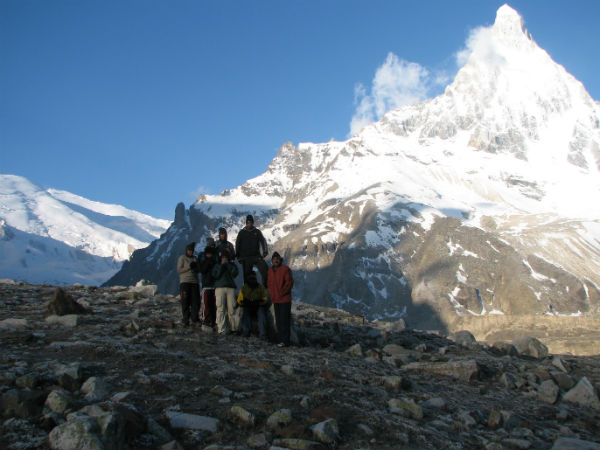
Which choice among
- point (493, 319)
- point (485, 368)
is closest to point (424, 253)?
point (493, 319)

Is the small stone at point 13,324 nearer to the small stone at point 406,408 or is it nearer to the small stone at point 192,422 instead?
the small stone at point 192,422

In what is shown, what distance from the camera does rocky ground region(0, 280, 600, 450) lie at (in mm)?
5086

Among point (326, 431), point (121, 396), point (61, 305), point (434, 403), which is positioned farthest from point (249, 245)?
point (326, 431)

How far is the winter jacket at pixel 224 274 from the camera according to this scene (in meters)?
12.3

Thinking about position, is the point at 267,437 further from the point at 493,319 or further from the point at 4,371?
the point at 493,319

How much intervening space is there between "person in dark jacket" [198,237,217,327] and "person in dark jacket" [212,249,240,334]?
49cm

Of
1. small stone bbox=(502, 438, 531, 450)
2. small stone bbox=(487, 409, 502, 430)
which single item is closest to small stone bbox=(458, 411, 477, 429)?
small stone bbox=(487, 409, 502, 430)

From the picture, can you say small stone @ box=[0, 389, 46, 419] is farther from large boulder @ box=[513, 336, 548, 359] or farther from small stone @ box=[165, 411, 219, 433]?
large boulder @ box=[513, 336, 548, 359]

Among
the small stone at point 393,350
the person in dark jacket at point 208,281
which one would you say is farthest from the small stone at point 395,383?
the person in dark jacket at point 208,281

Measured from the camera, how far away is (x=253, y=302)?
41.2 feet

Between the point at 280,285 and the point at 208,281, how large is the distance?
8.47 feet

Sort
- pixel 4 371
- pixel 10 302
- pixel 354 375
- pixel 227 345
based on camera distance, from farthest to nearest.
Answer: pixel 10 302, pixel 227 345, pixel 354 375, pixel 4 371

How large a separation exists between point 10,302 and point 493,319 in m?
129

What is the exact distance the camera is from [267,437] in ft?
17.3
